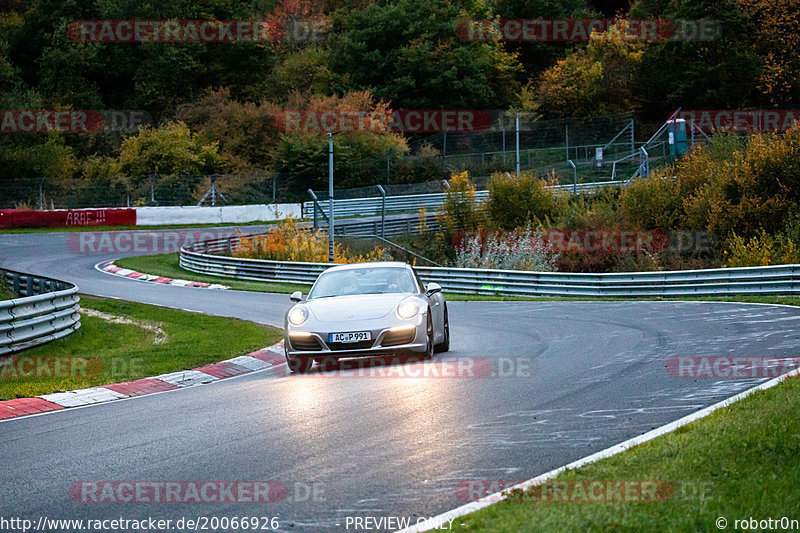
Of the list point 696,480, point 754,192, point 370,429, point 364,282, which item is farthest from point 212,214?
point 696,480

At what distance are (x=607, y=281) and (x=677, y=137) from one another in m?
19.0

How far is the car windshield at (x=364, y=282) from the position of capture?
45.5 feet

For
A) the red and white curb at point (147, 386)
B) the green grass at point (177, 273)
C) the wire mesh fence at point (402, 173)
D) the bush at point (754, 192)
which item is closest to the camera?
the red and white curb at point (147, 386)

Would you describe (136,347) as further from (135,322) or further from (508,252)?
(508,252)

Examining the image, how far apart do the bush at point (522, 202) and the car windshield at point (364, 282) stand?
996 inches

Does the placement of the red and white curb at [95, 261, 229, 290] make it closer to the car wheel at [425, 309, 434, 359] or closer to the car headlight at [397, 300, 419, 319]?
the car wheel at [425, 309, 434, 359]

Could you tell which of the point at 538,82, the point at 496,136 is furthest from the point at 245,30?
the point at 496,136

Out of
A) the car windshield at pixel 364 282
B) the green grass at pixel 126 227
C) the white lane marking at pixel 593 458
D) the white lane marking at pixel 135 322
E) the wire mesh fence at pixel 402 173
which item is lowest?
the white lane marking at pixel 135 322

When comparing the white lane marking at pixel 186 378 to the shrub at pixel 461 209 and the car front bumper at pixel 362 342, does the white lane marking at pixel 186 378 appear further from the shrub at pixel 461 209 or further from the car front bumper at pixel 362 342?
the shrub at pixel 461 209

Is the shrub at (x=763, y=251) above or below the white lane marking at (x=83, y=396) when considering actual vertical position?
above

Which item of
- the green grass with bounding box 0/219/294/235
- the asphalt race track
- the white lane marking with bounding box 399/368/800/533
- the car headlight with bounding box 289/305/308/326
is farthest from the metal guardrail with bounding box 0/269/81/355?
the green grass with bounding box 0/219/294/235

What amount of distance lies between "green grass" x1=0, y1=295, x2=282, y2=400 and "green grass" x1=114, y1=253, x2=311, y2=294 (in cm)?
918

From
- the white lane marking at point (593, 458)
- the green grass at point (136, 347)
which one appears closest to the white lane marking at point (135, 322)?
the green grass at point (136, 347)

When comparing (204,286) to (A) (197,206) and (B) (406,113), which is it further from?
(B) (406,113)
